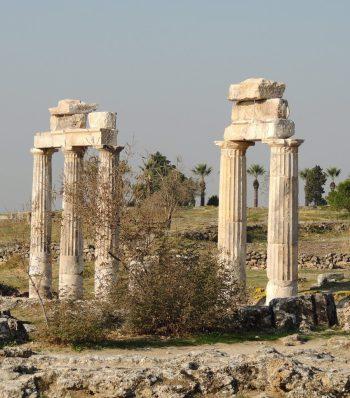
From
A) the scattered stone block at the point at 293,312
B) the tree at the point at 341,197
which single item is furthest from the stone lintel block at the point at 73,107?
the tree at the point at 341,197

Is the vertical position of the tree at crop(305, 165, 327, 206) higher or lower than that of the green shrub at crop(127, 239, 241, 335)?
higher

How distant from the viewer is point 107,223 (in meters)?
Result: 31.9

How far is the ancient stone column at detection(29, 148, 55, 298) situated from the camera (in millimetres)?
39219

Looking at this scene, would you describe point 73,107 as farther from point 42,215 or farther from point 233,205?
point 233,205

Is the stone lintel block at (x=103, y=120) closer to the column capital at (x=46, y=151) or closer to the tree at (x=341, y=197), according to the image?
the column capital at (x=46, y=151)

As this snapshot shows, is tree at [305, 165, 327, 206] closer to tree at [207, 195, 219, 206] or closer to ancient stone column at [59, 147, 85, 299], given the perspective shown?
tree at [207, 195, 219, 206]

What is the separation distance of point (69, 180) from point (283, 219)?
9138 millimetres

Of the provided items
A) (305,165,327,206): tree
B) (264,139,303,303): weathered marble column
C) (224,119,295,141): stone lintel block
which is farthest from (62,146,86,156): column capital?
(305,165,327,206): tree

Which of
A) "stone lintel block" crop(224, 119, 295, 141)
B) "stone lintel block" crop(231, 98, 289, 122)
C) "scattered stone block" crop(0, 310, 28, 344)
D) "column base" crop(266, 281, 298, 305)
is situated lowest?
"scattered stone block" crop(0, 310, 28, 344)

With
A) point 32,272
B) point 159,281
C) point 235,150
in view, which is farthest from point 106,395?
point 32,272

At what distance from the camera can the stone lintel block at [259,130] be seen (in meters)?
30.7

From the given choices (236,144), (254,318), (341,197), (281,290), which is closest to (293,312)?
(254,318)

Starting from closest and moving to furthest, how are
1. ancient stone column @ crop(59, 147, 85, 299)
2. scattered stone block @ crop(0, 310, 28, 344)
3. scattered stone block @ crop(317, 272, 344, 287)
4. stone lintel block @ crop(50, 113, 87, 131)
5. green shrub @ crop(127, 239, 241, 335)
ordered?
scattered stone block @ crop(0, 310, 28, 344)
green shrub @ crop(127, 239, 241, 335)
ancient stone column @ crop(59, 147, 85, 299)
stone lintel block @ crop(50, 113, 87, 131)
scattered stone block @ crop(317, 272, 344, 287)

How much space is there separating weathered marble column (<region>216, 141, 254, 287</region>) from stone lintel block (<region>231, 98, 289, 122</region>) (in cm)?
103
